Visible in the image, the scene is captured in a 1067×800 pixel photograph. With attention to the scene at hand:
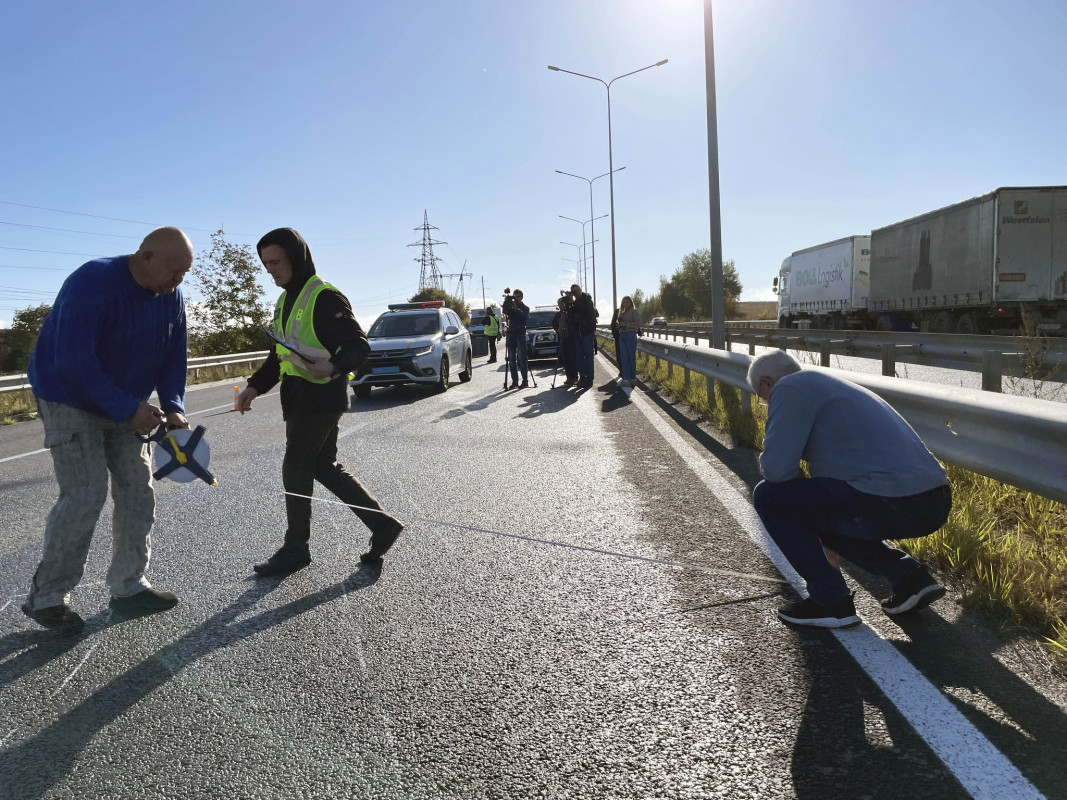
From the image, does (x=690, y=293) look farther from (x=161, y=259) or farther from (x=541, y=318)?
(x=161, y=259)

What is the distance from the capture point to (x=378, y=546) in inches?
183

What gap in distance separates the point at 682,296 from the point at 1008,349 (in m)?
125

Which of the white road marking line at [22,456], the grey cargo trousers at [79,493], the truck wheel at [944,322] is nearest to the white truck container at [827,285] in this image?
the truck wheel at [944,322]

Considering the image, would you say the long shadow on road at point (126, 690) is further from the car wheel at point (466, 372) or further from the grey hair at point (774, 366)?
the car wheel at point (466, 372)

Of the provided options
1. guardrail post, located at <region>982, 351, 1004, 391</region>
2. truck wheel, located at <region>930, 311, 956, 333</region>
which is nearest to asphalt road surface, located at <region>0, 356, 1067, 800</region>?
guardrail post, located at <region>982, 351, 1004, 391</region>

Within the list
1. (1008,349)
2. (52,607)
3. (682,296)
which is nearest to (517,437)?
(1008,349)

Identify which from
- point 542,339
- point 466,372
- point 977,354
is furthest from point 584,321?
point 542,339

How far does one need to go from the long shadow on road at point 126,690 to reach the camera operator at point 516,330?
479 inches

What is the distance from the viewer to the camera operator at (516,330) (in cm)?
1625

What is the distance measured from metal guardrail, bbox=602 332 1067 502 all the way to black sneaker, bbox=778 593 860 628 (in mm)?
883

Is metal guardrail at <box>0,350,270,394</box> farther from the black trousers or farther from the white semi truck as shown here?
the white semi truck

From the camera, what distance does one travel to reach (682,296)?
5197 inches

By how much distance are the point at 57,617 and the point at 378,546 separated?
1.56m

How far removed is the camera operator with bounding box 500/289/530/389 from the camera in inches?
640
